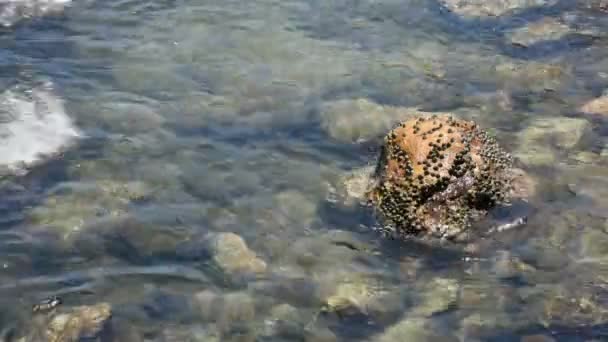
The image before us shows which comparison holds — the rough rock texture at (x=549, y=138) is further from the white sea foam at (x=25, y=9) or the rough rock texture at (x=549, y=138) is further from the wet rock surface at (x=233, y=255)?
the white sea foam at (x=25, y=9)

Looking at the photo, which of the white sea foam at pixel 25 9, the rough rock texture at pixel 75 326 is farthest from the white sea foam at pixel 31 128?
the white sea foam at pixel 25 9

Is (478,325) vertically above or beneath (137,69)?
beneath

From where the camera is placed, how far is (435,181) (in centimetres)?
857

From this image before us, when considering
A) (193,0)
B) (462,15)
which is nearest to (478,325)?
(462,15)

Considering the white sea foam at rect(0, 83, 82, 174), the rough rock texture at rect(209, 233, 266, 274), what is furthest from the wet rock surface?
the white sea foam at rect(0, 83, 82, 174)

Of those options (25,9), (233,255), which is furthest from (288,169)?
(25,9)

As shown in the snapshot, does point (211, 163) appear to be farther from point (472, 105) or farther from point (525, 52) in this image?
point (525, 52)

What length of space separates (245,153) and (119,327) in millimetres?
3748

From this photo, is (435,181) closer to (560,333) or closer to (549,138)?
(560,333)

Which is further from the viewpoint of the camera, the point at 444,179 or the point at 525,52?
the point at 525,52

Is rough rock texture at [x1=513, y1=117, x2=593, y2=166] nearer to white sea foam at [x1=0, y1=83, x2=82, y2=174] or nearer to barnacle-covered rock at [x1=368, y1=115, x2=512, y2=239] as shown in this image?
barnacle-covered rock at [x1=368, y1=115, x2=512, y2=239]

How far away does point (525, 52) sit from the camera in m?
13.6

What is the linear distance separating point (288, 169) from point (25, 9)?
7.76 meters

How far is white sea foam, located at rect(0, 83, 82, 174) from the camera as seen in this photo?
32.8 ft
